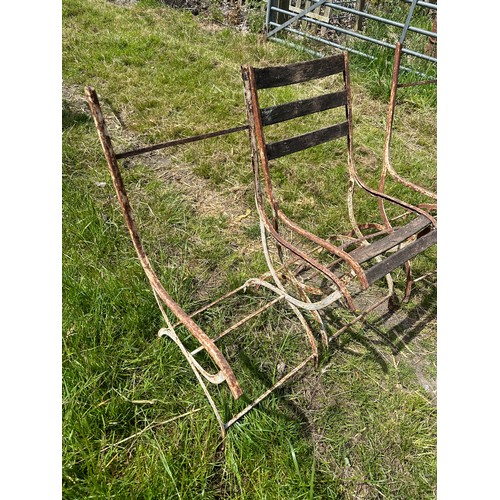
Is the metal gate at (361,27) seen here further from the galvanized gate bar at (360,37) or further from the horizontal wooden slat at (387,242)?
the horizontal wooden slat at (387,242)

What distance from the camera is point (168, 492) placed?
1.54m

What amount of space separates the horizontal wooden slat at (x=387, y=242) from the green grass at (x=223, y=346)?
2.41 ft

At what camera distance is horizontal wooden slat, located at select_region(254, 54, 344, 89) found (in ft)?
5.41

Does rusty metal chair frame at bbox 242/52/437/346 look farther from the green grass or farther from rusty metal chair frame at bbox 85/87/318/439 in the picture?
the green grass

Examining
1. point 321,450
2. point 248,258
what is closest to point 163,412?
point 321,450

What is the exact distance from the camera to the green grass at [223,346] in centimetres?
165

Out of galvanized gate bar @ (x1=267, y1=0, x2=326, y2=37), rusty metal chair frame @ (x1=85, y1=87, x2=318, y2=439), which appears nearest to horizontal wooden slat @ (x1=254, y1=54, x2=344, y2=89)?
rusty metal chair frame @ (x1=85, y1=87, x2=318, y2=439)

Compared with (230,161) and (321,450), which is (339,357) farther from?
(230,161)

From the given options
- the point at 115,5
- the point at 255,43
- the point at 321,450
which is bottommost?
the point at 321,450

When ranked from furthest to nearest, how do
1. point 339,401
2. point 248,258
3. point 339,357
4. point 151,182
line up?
point 151,182, point 248,258, point 339,357, point 339,401

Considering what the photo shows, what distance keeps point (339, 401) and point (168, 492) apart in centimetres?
86

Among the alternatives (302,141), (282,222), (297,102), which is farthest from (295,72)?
(282,222)

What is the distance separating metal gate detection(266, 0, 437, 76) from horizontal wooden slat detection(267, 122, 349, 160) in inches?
117

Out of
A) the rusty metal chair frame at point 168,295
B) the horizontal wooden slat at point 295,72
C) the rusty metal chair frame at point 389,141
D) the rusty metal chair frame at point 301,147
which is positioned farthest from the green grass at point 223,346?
the horizontal wooden slat at point 295,72
